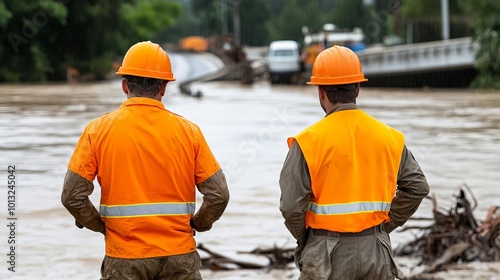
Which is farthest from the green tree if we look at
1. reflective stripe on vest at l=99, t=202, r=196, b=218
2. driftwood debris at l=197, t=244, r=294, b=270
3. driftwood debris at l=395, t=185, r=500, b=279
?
reflective stripe on vest at l=99, t=202, r=196, b=218

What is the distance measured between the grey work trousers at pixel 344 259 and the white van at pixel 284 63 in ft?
160

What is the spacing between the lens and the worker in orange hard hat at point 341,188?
4613 mm

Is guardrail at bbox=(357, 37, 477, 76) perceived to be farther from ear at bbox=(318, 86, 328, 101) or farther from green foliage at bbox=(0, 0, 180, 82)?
ear at bbox=(318, 86, 328, 101)

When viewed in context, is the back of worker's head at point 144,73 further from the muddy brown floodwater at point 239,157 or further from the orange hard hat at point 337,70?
A: the muddy brown floodwater at point 239,157

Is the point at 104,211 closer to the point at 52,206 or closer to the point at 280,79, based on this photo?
the point at 52,206

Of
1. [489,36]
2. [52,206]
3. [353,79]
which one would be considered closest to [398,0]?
[489,36]

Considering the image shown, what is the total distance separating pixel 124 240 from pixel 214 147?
14.9m

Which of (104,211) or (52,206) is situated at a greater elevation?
(104,211)

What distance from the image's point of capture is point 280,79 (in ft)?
179

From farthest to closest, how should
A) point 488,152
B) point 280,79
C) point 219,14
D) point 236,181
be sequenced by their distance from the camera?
1. point 219,14
2. point 280,79
3. point 488,152
4. point 236,181

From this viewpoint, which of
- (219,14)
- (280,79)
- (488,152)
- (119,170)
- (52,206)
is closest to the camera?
(119,170)

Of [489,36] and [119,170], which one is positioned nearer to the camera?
[119,170]

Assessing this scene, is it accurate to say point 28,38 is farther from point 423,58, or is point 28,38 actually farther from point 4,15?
point 423,58

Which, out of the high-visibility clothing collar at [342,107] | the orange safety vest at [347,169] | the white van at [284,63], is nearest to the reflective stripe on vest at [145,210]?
the orange safety vest at [347,169]
